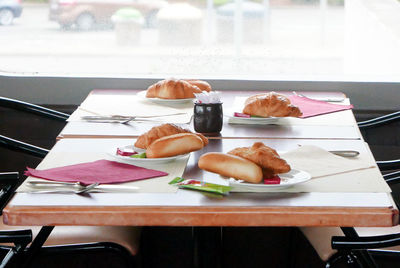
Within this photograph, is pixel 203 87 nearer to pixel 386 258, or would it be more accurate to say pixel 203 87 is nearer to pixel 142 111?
pixel 142 111

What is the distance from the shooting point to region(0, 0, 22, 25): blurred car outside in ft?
11.7

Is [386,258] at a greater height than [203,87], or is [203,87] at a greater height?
[203,87]

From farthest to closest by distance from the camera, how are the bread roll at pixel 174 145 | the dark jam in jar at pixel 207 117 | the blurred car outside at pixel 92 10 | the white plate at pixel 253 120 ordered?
the blurred car outside at pixel 92 10 < the white plate at pixel 253 120 < the dark jam in jar at pixel 207 117 < the bread roll at pixel 174 145

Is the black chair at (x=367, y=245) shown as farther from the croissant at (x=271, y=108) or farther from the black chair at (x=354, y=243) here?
the croissant at (x=271, y=108)

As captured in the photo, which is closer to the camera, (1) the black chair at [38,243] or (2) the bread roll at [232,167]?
(2) the bread roll at [232,167]

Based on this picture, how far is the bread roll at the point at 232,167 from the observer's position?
1646 mm

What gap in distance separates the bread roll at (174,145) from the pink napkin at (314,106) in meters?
0.75

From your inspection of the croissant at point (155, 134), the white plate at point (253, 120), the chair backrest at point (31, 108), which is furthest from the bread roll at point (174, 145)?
the chair backrest at point (31, 108)

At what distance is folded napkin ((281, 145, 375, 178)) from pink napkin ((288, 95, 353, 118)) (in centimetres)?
59

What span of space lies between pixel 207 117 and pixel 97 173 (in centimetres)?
56

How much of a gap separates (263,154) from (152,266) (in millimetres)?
1492

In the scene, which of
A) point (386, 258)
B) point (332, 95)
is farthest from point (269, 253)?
point (386, 258)

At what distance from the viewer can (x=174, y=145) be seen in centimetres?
190

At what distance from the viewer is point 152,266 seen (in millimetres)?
3061
